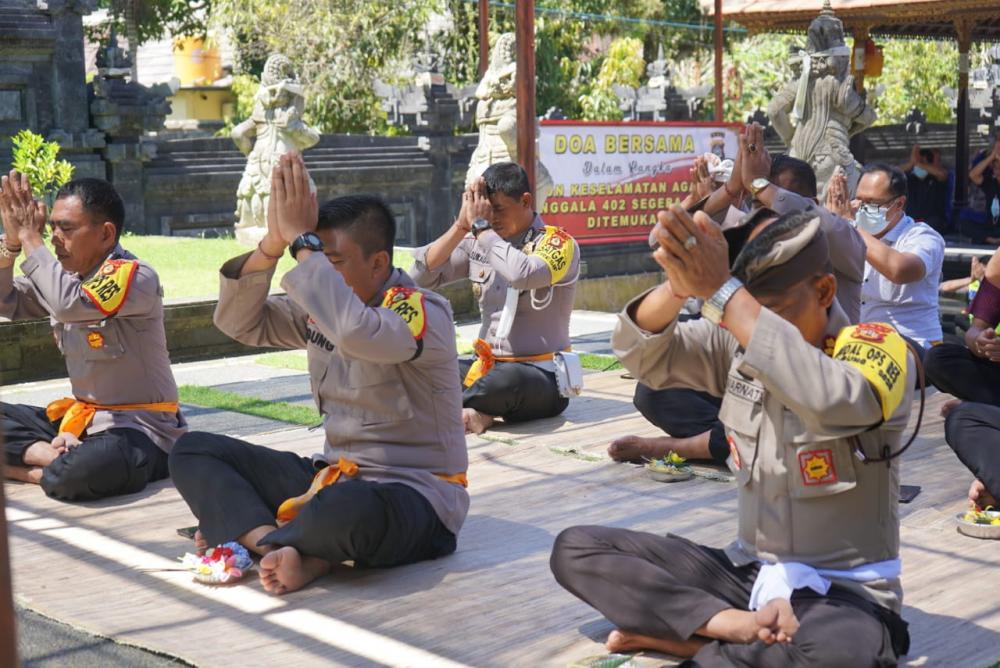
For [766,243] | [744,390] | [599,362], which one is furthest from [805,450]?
[599,362]

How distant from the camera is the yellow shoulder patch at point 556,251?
6.48 metres

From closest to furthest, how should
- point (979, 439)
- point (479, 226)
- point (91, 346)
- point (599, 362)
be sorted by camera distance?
point (979, 439) → point (91, 346) → point (479, 226) → point (599, 362)

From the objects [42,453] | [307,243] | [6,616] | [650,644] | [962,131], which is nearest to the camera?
[6,616]

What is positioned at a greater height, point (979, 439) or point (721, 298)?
point (721, 298)

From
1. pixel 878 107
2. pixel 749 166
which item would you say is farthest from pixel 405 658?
pixel 878 107

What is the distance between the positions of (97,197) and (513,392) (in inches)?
88.5

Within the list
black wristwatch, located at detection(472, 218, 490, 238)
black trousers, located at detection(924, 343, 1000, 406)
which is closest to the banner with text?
black wristwatch, located at detection(472, 218, 490, 238)

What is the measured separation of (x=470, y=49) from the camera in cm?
2528

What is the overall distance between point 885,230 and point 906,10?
30.6 ft

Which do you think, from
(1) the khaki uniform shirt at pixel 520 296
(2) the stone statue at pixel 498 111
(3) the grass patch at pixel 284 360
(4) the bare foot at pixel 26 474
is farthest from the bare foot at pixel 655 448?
(2) the stone statue at pixel 498 111

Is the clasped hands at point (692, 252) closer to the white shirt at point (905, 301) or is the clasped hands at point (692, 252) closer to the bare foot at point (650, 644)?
the bare foot at point (650, 644)

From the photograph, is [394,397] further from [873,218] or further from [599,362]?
[599,362]

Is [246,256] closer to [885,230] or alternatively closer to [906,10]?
[885,230]

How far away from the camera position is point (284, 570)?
4.08 m
